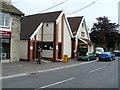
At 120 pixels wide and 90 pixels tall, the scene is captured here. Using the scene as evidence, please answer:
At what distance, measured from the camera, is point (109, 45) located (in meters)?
56.5

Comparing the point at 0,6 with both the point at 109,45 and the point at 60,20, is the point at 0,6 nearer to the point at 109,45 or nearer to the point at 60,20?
the point at 60,20

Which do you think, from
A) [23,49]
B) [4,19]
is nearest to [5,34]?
[4,19]

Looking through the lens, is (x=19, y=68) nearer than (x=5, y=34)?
Yes

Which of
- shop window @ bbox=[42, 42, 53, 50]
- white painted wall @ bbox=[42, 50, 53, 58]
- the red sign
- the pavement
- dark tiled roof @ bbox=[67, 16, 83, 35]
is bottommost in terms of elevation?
the pavement

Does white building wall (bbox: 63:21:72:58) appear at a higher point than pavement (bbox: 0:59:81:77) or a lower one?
higher

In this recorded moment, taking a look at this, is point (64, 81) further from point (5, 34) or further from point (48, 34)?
point (48, 34)

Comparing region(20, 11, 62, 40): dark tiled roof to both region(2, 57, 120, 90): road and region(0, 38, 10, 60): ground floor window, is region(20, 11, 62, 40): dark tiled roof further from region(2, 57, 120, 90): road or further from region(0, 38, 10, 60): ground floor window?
region(2, 57, 120, 90): road

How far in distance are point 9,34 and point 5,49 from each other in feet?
5.89

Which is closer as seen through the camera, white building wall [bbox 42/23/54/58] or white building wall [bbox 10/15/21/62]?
white building wall [bbox 10/15/21/62]

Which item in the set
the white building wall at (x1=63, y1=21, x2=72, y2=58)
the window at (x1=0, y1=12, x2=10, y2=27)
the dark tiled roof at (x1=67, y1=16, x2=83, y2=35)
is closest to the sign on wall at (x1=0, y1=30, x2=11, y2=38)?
the window at (x1=0, y1=12, x2=10, y2=27)

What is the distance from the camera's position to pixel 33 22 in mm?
28734

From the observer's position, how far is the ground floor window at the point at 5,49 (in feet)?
70.3

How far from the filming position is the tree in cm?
5412

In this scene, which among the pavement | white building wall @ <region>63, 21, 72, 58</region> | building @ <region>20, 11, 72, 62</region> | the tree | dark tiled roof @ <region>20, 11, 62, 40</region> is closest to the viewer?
the pavement
